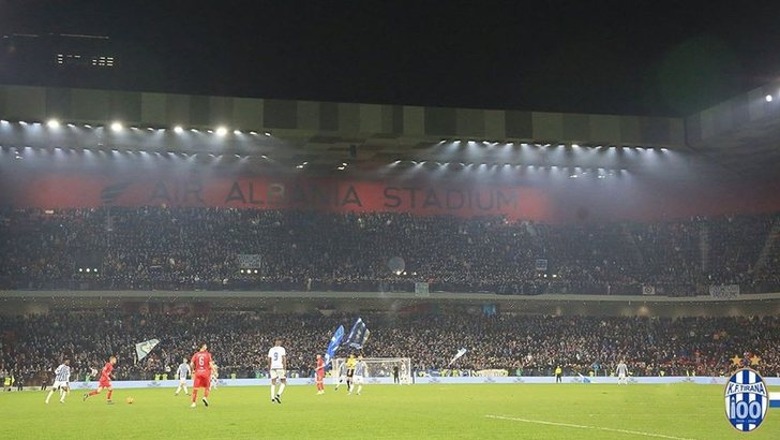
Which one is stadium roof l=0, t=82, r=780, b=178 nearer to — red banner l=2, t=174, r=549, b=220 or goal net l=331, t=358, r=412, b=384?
red banner l=2, t=174, r=549, b=220

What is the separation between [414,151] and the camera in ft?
189

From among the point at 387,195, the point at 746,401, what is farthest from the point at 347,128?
the point at 746,401

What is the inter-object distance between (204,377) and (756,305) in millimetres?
48890

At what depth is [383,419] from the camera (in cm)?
2153

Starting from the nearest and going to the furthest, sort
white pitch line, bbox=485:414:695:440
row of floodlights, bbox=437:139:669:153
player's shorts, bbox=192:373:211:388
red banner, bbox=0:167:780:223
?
1. white pitch line, bbox=485:414:695:440
2. player's shorts, bbox=192:373:211:388
3. row of floodlights, bbox=437:139:669:153
4. red banner, bbox=0:167:780:223

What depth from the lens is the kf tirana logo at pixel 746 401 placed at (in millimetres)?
7621

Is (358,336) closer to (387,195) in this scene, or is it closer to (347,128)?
(347,128)

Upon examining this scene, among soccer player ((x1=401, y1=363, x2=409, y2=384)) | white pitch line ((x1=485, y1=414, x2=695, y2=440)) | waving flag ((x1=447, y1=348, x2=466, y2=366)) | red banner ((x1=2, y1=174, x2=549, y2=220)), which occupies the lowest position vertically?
soccer player ((x1=401, y1=363, x2=409, y2=384))

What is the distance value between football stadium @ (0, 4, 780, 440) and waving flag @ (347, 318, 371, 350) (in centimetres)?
21

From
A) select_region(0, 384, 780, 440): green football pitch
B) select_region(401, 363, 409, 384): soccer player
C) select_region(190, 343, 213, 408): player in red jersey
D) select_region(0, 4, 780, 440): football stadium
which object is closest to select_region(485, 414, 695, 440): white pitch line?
select_region(0, 384, 780, 440): green football pitch

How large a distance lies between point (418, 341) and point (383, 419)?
34373 mm

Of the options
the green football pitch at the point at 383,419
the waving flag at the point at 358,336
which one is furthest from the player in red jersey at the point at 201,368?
the waving flag at the point at 358,336

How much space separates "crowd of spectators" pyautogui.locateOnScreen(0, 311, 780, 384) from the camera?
1933 inches

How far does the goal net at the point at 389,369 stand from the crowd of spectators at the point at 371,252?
339 inches
